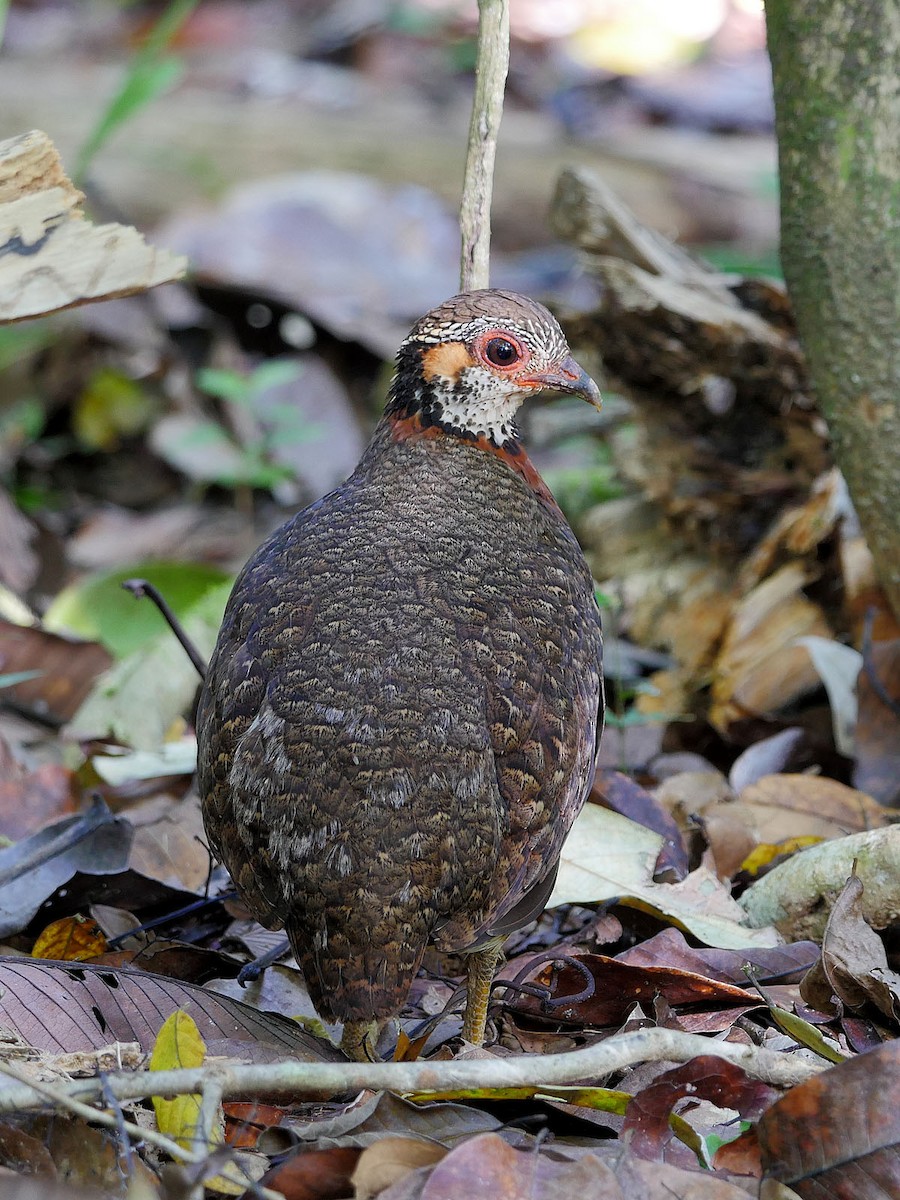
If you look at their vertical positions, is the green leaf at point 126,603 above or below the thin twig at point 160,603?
below

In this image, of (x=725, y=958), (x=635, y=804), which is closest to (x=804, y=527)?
(x=635, y=804)

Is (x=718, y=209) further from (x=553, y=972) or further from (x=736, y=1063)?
(x=736, y=1063)

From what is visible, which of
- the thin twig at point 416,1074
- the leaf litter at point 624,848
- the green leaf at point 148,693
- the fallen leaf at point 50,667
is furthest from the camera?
the fallen leaf at point 50,667

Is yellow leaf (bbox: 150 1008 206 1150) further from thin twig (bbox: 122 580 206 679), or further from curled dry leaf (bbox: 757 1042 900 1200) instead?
thin twig (bbox: 122 580 206 679)

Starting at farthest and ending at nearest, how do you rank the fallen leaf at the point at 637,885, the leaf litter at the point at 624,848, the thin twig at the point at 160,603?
the thin twig at the point at 160,603, the fallen leaf at the point at 637,885, the leaf litter at the point at 624,848

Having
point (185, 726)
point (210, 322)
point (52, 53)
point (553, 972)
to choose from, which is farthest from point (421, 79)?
point (553, 972)

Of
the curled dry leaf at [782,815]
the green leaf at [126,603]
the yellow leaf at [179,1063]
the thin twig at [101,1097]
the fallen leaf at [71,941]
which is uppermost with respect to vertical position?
the thin twig at [101,1097]

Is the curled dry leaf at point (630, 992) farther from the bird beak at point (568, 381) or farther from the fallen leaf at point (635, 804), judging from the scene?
the bird beak at point (568, 381)

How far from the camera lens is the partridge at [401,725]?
295 centimetres

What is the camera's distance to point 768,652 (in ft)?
17.5

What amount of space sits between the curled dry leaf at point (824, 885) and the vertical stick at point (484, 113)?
6.23 ft

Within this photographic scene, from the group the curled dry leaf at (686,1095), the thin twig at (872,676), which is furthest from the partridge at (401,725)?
the thin twig at (872,676)

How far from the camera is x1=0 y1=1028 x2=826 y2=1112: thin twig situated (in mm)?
2367

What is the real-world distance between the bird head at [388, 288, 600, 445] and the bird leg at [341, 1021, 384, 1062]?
5.02ft
